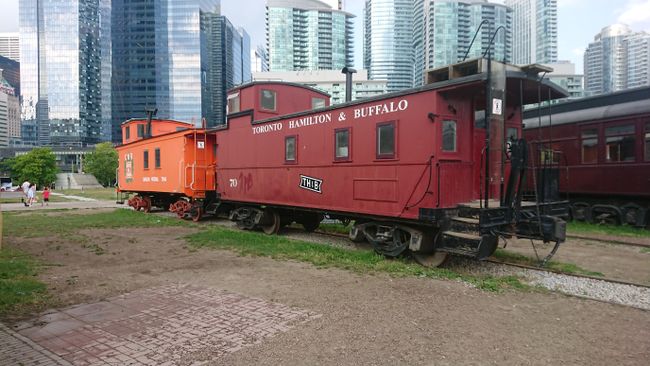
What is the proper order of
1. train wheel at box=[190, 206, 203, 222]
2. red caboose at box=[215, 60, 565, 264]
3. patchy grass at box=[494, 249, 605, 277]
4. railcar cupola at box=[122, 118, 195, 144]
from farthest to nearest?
railcar cupola at box=[122, 118, 195, 144] < train wheel at box=[190, 206, 203, 222] < patchy grass at box=[494, 249, 605, 277] < red caboose at box=[215, 60, 565, 264]


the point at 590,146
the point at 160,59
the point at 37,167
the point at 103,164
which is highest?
the point at 160,59

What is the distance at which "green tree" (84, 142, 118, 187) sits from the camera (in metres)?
79.5

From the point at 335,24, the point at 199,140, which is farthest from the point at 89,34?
the point at 199,140

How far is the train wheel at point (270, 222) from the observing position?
1182 cm

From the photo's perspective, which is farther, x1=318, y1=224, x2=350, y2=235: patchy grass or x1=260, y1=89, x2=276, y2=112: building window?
x1=260, y1=89, x2=276, y2=112: building window

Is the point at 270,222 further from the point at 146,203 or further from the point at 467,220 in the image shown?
the point at 146,203

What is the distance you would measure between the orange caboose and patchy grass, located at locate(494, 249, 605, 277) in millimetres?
10190

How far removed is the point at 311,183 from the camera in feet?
32.9

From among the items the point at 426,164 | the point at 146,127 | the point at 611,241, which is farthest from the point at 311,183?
the point at 146,127

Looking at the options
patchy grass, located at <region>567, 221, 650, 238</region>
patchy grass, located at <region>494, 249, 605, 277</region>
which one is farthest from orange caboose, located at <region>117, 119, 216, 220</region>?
patchy grass, located at <region>567, 221, 650, 238</region>

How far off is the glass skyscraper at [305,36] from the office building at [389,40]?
22.4 ft

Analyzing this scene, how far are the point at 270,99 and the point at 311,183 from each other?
3676 millimetres

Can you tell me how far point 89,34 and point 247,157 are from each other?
5963 inches

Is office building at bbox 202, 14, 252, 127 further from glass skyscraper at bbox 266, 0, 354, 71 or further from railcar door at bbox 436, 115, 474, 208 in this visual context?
railcar door at bbox 436, 115, 474, 208
